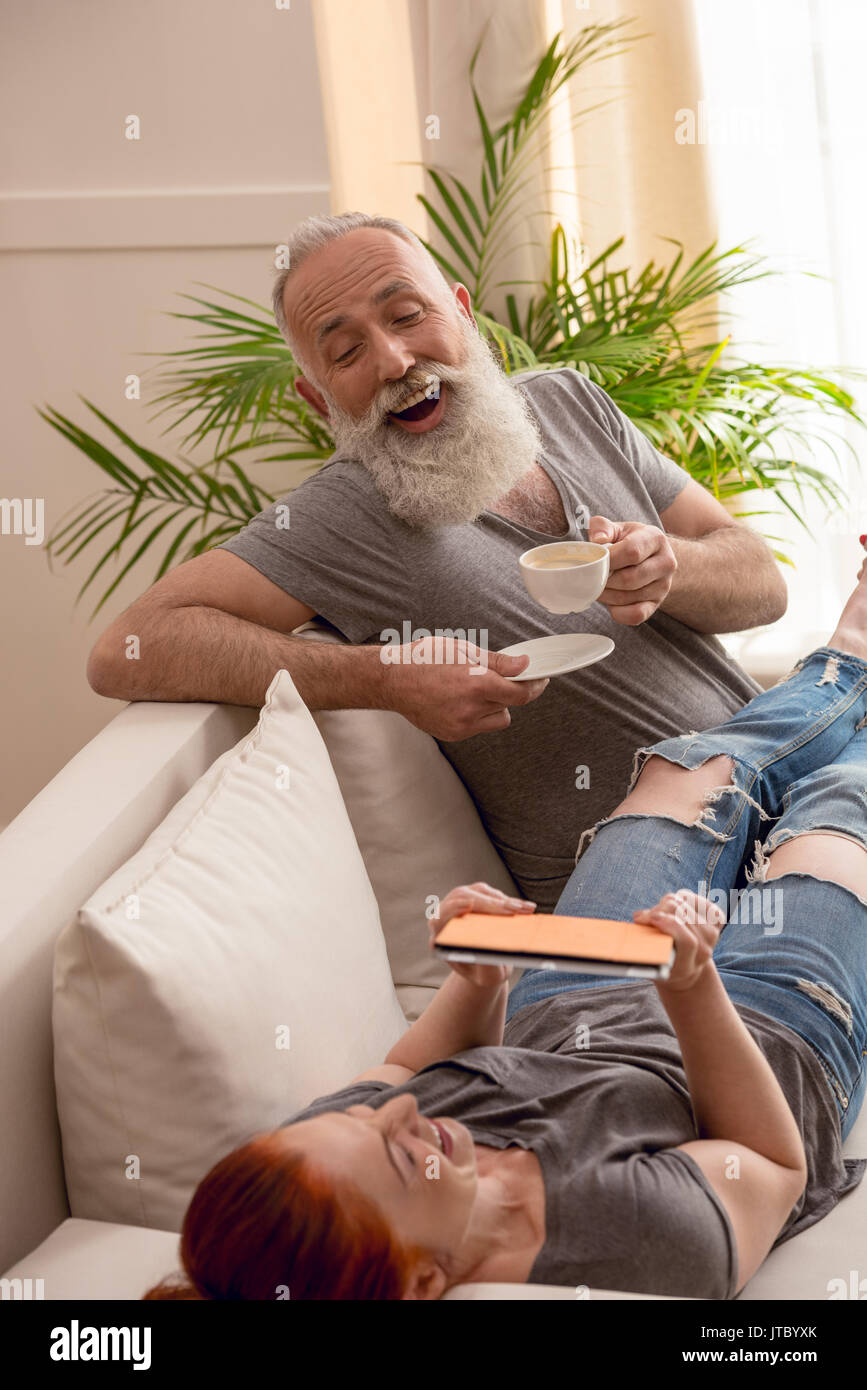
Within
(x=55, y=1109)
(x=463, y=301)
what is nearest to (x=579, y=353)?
(x=463, y=301)

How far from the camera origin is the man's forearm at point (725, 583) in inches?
74.8

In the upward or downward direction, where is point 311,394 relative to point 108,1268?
upward

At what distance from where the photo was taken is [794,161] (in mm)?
2734

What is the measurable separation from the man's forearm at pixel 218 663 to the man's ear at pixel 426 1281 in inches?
31.6

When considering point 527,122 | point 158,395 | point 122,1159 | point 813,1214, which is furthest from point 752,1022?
point 158,395

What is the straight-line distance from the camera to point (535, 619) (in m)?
1.81

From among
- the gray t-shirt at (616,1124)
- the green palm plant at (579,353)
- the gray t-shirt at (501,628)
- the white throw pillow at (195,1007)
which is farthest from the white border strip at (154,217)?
the gray t-shirt at (616,1124)

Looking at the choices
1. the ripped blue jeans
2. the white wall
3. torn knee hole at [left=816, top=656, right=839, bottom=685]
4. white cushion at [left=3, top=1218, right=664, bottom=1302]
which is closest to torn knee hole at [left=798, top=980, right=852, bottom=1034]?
the ripped blue jeans

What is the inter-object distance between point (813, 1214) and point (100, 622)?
7.94ft

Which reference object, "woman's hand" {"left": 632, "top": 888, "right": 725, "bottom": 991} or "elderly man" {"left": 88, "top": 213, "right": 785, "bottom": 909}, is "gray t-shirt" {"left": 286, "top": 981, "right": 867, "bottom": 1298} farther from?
"elderly man" {"left": 88, "top": 213, "right": 785, "bottom": 909}

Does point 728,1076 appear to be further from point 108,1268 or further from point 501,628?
point 501,628

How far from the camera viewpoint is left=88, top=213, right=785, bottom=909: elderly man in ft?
5.48

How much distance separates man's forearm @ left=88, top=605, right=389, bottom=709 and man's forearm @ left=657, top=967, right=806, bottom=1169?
0.70 m

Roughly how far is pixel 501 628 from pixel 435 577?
0.12 meters
